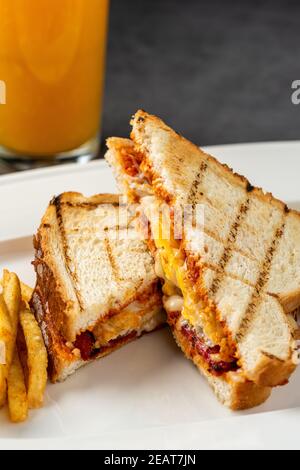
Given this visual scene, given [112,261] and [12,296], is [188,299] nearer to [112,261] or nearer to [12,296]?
[112,261]

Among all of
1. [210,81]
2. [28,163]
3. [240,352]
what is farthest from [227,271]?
[210,81]

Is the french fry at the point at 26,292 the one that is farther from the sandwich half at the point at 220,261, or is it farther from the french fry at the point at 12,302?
the sandwich half at the point at 220,261

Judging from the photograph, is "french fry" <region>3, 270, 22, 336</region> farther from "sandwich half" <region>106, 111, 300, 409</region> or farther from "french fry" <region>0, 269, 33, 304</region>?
"sandwich half" <region>106, 111, 300, 409</region>

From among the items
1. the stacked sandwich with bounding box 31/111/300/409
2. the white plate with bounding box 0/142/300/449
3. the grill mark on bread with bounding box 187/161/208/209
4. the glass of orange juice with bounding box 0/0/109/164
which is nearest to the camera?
the white plate with bounding box 0/142/300/449

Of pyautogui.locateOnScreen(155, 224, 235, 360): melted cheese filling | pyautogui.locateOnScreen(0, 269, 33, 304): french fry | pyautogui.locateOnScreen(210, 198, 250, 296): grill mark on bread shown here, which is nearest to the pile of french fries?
pyautogui.locateOnScreen(0, 269, 33, 304): french fry

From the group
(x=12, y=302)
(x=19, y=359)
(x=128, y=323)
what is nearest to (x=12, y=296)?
Result: (x=12, y=302)

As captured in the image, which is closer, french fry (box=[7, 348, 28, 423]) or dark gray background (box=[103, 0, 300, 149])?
french fry (box=[7, 348, 28, 423])
